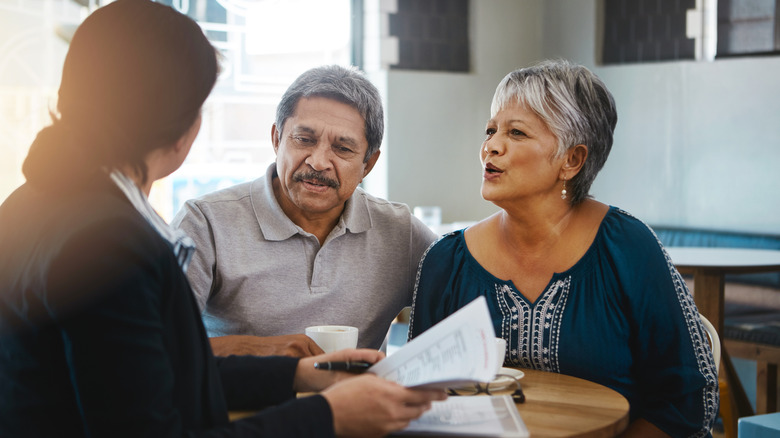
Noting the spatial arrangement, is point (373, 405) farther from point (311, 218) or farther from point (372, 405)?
point (311, 218)

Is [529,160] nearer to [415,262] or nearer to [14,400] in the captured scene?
[415,262]

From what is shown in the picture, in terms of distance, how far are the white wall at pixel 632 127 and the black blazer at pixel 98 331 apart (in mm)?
3988

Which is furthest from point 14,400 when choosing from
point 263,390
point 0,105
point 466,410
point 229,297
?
point 0,105

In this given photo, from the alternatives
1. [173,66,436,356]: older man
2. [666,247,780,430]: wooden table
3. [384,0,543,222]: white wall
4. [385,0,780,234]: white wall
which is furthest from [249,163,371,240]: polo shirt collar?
[384,0,543,222]: white wall

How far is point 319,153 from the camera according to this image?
188cm

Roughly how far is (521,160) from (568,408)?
2.32 ft

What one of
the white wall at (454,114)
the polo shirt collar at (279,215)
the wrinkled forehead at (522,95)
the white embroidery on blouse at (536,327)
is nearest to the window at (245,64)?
the white wall at (454,114)

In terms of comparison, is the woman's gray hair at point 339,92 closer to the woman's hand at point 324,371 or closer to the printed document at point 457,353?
the woman's hand at point 324,371

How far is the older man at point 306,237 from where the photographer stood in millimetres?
1850

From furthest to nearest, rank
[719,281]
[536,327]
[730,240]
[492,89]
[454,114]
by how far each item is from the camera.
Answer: [492,89] → [454,114] → [730,240] → [719,281] → [536,327]

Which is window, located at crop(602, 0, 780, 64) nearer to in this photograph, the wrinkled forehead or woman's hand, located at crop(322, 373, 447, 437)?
the wrinkled forehead

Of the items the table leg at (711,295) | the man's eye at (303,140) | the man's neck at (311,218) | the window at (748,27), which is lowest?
the table leg at (711,295)

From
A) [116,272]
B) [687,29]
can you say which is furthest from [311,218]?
[687,29]

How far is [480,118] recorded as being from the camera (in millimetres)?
5617
